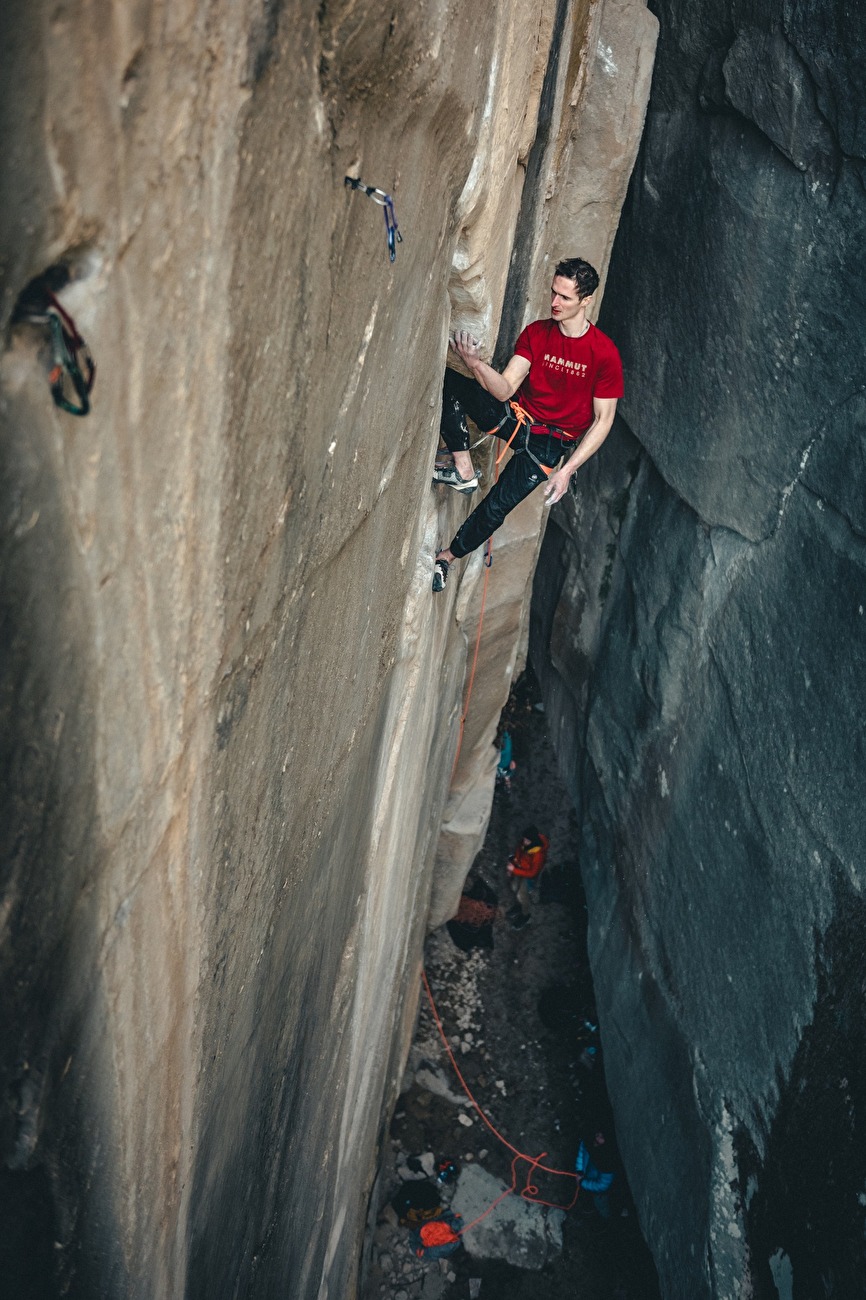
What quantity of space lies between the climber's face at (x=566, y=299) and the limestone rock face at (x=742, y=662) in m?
1.00

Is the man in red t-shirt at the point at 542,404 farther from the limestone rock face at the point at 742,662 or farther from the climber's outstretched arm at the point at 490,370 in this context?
the limestone rock face at the point at 742,662

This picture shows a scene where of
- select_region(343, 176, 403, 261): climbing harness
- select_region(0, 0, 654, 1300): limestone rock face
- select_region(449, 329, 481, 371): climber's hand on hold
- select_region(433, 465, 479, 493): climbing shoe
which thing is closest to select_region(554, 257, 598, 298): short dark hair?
select_region(449, 329, 481, 371): climber's hand on hold

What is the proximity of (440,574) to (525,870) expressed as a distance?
3996mm

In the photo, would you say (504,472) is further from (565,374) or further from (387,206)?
(387,206)

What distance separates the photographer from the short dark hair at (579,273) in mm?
3621

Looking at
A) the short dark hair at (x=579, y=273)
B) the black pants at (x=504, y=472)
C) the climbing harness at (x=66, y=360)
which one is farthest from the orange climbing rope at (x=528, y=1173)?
the climbing harness at (x=66, y=360)

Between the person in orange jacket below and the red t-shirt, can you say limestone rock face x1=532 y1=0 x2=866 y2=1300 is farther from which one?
the person in orange jacket below

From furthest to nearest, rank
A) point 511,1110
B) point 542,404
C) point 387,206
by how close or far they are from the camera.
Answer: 1. point 511,1110
2. point 542,404
3. point 387,206

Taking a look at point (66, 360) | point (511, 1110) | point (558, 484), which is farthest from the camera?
point (511, 1110)

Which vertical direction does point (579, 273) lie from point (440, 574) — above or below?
above

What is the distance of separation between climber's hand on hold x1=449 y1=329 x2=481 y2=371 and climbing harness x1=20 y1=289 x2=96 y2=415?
2.57 meters

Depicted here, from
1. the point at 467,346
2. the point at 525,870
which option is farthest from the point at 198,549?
the point at 525,870

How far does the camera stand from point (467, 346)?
3379mm

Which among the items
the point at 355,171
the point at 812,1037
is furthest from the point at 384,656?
the point at 812,1037
